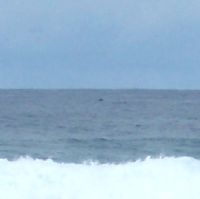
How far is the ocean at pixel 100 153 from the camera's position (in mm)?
21562

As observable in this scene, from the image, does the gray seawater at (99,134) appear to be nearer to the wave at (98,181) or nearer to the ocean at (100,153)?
the ocean at (100,153)

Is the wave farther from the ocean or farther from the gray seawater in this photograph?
the gray seawater

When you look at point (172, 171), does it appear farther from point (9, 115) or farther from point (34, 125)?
point (9, 115)

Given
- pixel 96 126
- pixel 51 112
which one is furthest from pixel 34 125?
pixel 51 112

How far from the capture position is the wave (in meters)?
21.2

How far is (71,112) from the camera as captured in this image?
52281 mm

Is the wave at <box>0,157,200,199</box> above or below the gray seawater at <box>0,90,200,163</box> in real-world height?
below

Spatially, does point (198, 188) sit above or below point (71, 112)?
below

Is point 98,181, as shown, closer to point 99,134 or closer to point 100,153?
point 100,153

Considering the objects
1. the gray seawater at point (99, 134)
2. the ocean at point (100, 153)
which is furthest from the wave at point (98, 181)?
the gray seawater at point (99, 134)

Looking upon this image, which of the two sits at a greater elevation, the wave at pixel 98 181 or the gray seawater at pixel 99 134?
the gray seawater at pixel 99 134

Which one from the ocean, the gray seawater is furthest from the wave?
the gray seawater

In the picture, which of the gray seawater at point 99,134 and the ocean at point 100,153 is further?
the gray seawater at point 99,134

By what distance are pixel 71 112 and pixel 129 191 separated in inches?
1211
